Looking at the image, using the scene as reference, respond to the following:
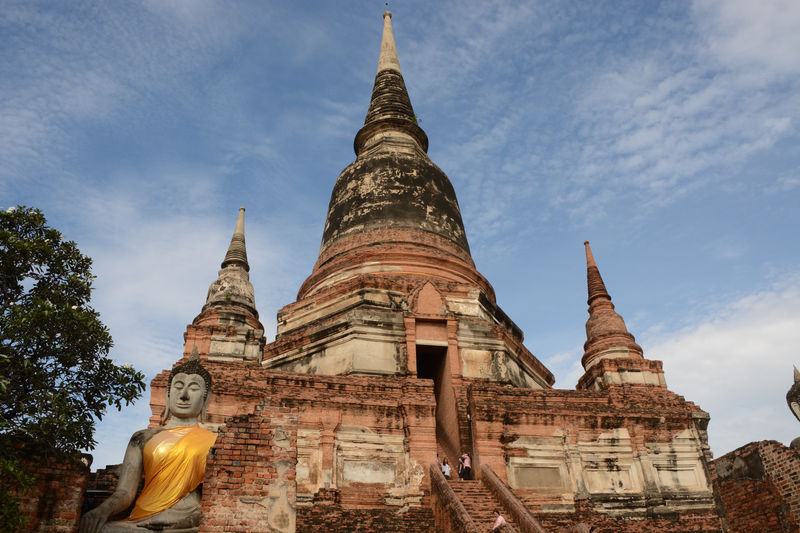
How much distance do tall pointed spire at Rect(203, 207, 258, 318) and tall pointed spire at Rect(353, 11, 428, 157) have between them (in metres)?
5.53

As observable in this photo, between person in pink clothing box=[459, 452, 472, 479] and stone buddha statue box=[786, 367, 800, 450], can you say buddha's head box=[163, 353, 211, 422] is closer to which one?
person in pink clothing box=[459, 452, 472, 479]

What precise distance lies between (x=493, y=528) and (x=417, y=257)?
916cm

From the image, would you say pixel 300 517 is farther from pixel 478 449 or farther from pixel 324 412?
pixel 478 449

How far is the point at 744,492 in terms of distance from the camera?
40.0ft

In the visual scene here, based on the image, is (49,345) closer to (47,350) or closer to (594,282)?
(47,350)

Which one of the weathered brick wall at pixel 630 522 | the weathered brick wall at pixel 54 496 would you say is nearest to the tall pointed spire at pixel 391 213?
the weathered brick wall at pixel 630 522

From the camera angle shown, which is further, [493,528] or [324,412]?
[324,412]

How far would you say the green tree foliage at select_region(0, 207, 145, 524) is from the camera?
6.53 metres

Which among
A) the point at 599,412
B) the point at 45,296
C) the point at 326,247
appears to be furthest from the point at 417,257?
the point at 45,296

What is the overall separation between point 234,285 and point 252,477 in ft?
40.3

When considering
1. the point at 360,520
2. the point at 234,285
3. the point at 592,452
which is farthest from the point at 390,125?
the point at 360,520

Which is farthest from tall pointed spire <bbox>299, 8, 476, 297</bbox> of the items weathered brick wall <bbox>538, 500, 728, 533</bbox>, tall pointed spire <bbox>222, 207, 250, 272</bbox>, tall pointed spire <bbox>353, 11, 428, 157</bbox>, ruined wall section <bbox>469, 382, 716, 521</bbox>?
weathered brick wall <bbox>538, 500, 728, 533</bbox>

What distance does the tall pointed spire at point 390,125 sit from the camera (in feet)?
70.4

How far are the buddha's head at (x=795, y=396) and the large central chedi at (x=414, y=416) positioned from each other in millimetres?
2229
